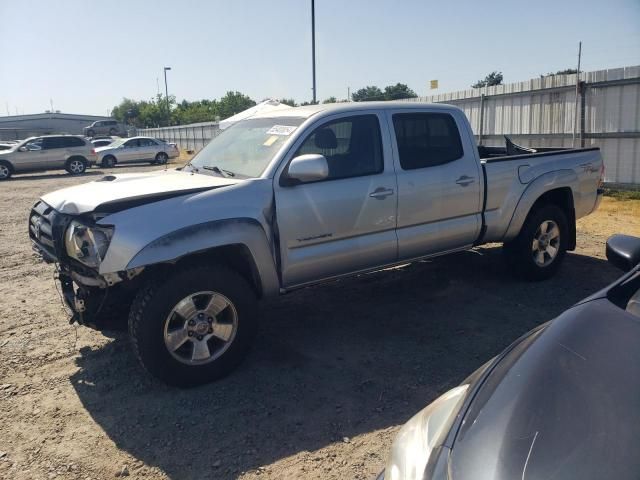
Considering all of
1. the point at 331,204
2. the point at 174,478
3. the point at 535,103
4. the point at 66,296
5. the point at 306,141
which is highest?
the point at 535,103

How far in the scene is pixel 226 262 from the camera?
4.08 metres

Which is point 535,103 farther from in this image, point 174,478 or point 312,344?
point 174,478

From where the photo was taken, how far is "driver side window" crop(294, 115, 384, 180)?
4445mm

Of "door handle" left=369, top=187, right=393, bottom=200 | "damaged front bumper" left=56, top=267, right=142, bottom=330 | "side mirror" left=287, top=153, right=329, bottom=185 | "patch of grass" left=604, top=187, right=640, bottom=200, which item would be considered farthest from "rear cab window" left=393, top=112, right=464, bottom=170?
"patch of grass" left=604, top=187, right=640, bottom=200

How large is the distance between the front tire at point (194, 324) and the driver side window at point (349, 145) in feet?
4.10

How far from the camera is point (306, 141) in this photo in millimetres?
4348

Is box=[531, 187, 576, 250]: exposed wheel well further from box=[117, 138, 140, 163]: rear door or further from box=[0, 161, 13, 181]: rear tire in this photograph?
box=[117, 138, 140, 163]: rear door

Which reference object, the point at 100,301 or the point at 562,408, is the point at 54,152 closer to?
the point at 100,301

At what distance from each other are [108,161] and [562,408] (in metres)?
27.8

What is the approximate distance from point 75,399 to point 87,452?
69cm

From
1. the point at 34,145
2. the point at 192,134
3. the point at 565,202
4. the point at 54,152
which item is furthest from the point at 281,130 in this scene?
the point at 192,134

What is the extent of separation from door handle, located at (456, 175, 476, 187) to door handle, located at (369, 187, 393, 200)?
844 mm

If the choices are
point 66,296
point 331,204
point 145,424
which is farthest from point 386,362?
point 66,296

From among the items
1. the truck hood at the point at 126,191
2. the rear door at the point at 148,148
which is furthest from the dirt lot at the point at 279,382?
the rear door at the point at 148,148
